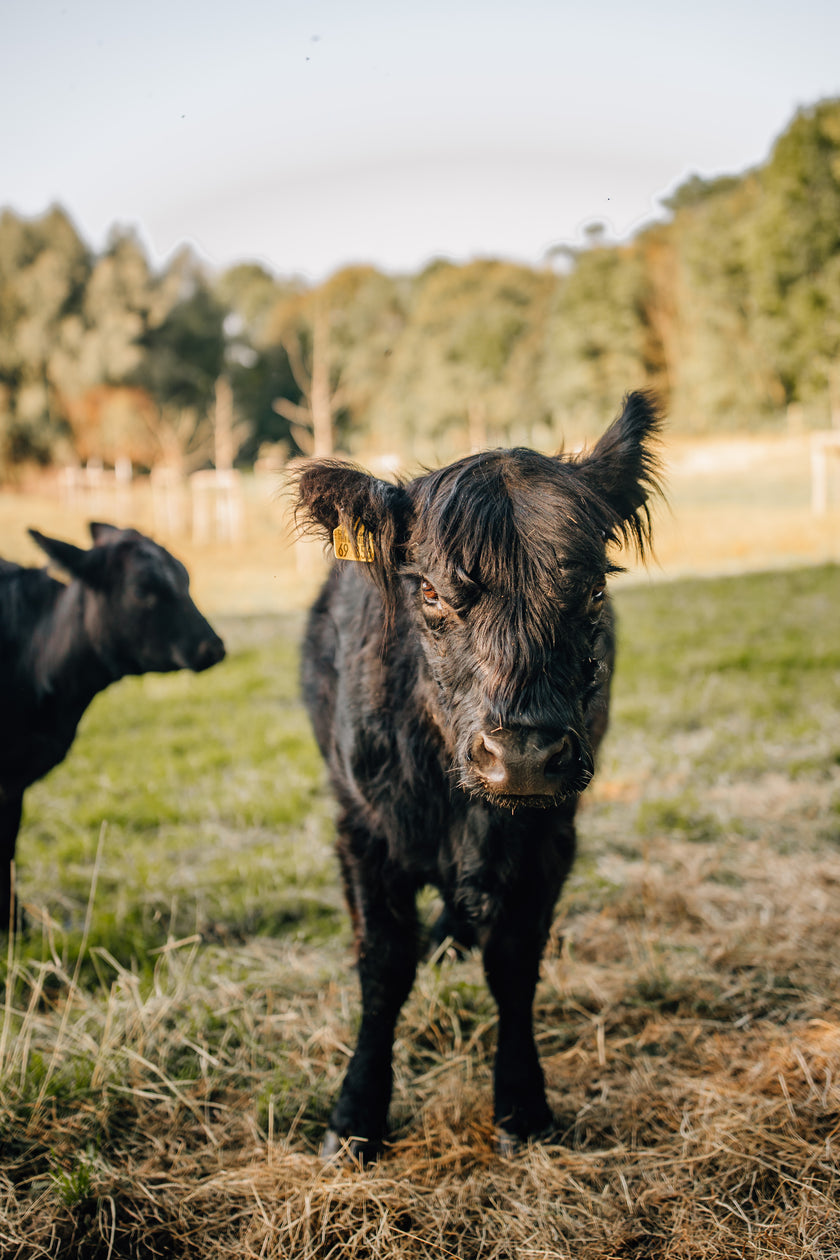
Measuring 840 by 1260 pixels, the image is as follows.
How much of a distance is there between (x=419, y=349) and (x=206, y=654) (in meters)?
45.9

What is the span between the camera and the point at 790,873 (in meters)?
3.98

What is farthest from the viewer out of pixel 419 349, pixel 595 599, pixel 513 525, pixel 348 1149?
pixel 419 349

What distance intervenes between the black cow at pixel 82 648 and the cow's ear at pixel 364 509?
141 centimetres

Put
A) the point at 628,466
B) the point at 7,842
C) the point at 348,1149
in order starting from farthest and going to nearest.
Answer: the point at 7,842, the point at 628,466, the point at 348,1149

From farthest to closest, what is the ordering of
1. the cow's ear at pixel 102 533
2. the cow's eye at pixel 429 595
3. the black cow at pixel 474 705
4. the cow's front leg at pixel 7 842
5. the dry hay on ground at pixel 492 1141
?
the cow's ear at pixel 102 533 → the cow's front leg at pixel 7 842 → the cow's eye at pixel 429 595 → the dry hay on ground at pixel 492 1141 → the black cow at pixel 474 705

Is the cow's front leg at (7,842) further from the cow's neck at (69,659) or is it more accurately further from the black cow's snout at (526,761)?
the black cow's snout at (526,761)

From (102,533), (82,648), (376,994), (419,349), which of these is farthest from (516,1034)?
(419,349)

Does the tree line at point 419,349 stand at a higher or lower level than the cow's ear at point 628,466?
higher

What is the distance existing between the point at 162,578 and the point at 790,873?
3324 mm

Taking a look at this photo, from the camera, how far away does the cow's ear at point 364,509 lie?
2.31 m

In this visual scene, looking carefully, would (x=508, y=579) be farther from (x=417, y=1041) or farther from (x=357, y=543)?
(x=417, y=1041)

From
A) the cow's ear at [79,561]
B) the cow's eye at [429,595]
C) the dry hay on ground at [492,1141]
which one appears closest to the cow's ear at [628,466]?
the cow's eye at [429,595]

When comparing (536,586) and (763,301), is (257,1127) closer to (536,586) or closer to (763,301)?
(536,586)

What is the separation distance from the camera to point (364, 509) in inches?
91.4
